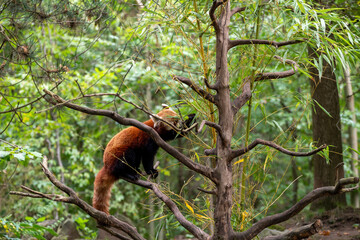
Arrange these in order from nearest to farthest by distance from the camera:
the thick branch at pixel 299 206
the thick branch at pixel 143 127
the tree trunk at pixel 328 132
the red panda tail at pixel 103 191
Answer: the thick branch at pixel 299 206 → the thick branch at pixel 143 127 → the red panda tail at pixel 103 191 → the tree trunk at pixel 328 132

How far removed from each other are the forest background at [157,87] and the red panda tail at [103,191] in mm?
462

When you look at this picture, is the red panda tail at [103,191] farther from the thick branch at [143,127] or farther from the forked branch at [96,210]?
the thick branch at [143,127]

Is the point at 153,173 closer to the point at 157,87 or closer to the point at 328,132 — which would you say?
the point at 157,87

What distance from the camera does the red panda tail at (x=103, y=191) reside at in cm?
323

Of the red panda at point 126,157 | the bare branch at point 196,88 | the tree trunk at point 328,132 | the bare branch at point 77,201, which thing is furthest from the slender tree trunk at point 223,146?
the tree trunk at point 328,132

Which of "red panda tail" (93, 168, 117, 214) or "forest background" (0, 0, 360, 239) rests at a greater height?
"forest background" (0, 0, 360, 239)

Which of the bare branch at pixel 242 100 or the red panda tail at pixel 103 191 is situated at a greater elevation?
the bare branch at pixel 242 100

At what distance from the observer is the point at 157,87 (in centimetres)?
230

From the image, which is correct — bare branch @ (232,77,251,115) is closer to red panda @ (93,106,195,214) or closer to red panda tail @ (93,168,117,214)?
red panda @ (93,106,195,214)

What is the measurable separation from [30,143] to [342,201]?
15.6 feet

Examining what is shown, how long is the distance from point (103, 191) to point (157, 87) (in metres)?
1.40

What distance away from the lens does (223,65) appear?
210 centimetres

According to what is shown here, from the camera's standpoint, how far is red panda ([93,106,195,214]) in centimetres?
325

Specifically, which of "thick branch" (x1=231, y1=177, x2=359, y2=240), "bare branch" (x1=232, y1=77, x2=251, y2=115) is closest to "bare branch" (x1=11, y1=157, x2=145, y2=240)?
"thick branch" (x1=231, y1=177, x2=359, y2=240)
